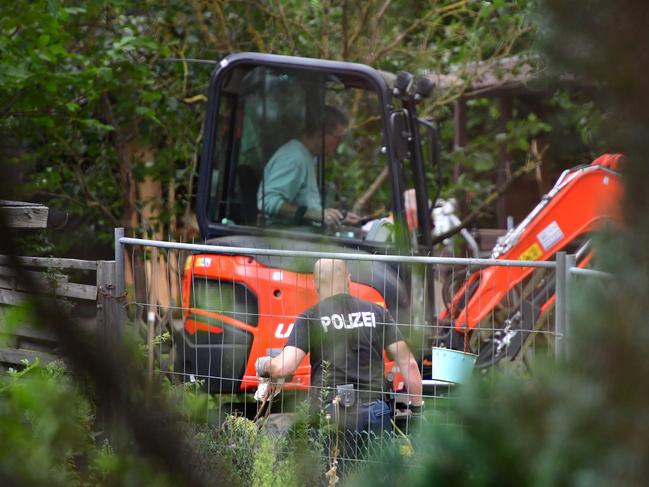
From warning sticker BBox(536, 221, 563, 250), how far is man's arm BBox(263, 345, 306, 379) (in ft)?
8.60

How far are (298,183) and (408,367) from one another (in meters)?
1.85

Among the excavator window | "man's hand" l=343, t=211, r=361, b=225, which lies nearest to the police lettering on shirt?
the excavator window

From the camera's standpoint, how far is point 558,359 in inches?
38.7

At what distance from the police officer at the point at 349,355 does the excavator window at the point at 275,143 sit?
1.39m

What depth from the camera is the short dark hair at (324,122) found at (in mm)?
6254

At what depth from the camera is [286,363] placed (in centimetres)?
471

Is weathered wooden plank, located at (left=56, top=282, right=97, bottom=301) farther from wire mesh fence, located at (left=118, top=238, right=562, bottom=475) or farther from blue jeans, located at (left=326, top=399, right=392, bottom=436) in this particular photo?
blue jeans, located at (left=326, top=399, right=392, bottom=436)

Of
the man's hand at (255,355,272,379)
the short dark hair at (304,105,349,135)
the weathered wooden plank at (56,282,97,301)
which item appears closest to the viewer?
the weathered wooden plank at (56,282,97,301)

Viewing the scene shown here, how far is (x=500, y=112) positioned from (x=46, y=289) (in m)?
10.7

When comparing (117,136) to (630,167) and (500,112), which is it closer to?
(500,112)

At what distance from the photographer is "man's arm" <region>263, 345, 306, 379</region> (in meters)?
4.70

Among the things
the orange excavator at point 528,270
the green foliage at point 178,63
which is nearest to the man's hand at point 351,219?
the orange excavator at point 528,270

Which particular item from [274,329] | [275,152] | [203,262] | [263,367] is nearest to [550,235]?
[275,152]

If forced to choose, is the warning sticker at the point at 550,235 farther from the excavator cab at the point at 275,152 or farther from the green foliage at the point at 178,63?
the green foliage at the point at 178,63
